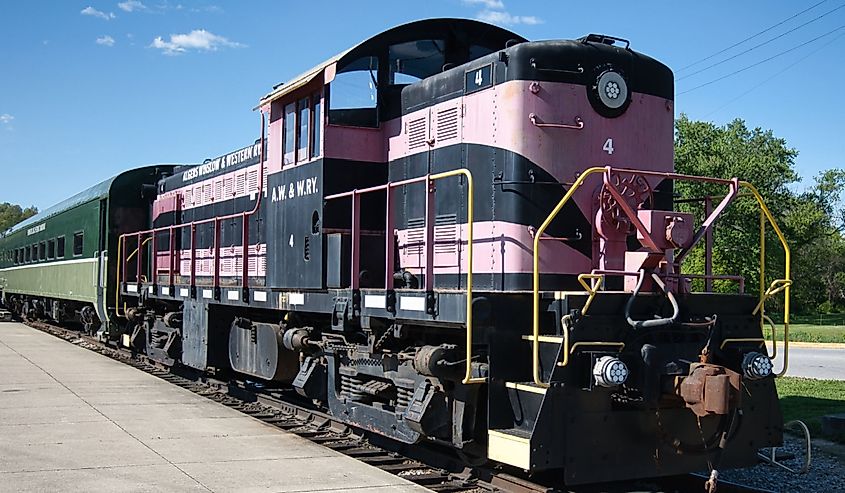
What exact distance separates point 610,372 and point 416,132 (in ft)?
10.3

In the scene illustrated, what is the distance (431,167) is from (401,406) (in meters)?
2.12

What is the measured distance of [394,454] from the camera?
7742 mm

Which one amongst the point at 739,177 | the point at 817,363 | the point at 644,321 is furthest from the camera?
the point at 739,177

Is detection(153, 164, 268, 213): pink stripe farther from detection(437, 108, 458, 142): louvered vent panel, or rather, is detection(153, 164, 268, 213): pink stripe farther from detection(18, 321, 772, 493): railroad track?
detection(437, 108, 458, 142): louvered vent panel

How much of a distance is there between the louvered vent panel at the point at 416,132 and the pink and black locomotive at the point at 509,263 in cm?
2

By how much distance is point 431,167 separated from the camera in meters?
7.39

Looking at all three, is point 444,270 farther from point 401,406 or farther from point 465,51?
point 465,51

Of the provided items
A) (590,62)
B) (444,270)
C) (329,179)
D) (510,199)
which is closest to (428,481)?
(444,270)

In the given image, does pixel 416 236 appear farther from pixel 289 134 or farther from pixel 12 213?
pixel 12 213

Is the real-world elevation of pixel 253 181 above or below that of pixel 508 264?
above

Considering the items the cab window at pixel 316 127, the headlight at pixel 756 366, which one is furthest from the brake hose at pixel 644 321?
the cab window at pixel 316 127

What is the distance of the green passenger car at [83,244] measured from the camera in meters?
16.2

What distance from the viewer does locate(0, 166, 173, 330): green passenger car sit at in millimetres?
16156

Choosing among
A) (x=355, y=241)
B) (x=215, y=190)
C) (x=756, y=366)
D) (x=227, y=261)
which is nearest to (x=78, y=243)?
(x=215, y=190)
